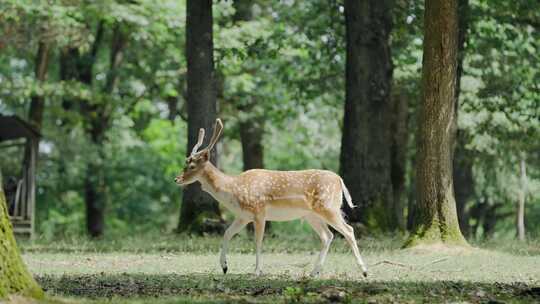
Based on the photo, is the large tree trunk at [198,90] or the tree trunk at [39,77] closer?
the large tree trunk at [198,90]

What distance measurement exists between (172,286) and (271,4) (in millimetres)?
21363

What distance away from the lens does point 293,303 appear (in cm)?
891

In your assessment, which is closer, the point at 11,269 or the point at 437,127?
the point at 11,269

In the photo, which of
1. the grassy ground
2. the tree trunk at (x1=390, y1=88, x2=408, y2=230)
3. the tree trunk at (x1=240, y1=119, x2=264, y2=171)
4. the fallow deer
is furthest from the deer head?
the tree trunk at (x1=240, y1=119, x2=264, y2=171)

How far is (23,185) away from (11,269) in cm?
1652

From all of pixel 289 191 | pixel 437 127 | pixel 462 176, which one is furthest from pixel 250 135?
pixel 289 191

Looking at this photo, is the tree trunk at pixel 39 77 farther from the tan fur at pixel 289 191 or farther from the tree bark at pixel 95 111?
the tan fur at pixel 289 191

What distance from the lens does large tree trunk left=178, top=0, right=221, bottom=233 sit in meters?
20.5

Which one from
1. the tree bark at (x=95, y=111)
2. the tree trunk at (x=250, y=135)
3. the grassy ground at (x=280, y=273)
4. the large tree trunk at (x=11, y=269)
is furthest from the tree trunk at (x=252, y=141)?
the large tree trunk at (x=11, y=269)

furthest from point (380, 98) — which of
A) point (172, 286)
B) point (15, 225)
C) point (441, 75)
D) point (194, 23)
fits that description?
point (172, 286)

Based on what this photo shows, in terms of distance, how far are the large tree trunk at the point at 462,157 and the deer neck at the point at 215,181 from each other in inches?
433

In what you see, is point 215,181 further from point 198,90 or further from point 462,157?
point 462,157

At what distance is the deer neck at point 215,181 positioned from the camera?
492 inches

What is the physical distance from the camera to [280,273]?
40.9 feet
